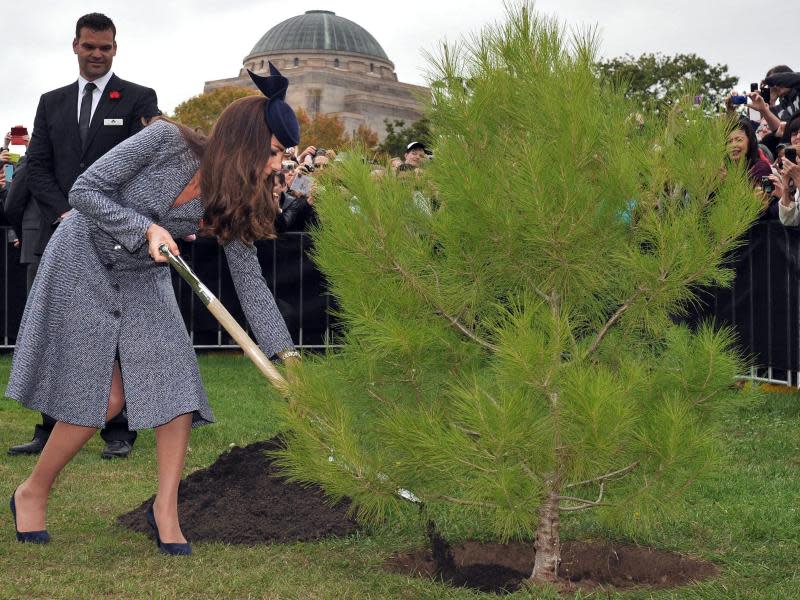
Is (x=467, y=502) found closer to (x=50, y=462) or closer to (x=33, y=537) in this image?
(x=50, y=462)

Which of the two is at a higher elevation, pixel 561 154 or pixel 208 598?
pixel 561 154

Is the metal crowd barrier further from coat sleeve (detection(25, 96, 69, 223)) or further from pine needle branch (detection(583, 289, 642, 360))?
pine needle branch (detection(583, 289, 642, 360))

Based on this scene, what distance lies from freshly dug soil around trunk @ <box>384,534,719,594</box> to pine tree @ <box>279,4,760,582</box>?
0.67 ft

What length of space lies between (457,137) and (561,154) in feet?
1.33

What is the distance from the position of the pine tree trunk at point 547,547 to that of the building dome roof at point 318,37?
4352 inches

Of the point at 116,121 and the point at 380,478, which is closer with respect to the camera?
the point at 380,478

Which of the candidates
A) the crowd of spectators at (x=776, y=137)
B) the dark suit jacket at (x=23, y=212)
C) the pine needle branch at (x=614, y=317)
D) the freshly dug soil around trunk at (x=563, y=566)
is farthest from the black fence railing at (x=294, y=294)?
the pine needle branch at (x=614, y=317)

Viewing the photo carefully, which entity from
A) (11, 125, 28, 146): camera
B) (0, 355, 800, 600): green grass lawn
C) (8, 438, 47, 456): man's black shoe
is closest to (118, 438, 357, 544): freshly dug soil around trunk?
(0, 355, 800, 600): green grass lawn

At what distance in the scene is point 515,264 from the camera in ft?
13.0

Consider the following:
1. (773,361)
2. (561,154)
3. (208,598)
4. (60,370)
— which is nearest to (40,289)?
(60,370)

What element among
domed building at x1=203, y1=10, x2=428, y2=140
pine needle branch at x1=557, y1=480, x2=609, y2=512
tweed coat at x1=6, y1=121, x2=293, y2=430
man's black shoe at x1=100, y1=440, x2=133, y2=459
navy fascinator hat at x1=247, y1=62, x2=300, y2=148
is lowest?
man's black shoe at x1=100, y1=440, x2=133, y2=459

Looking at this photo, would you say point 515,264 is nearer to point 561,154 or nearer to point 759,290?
point 561,154

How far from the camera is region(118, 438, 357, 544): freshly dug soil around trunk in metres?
4.88

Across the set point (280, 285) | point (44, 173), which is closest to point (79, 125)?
point (44, 173)
